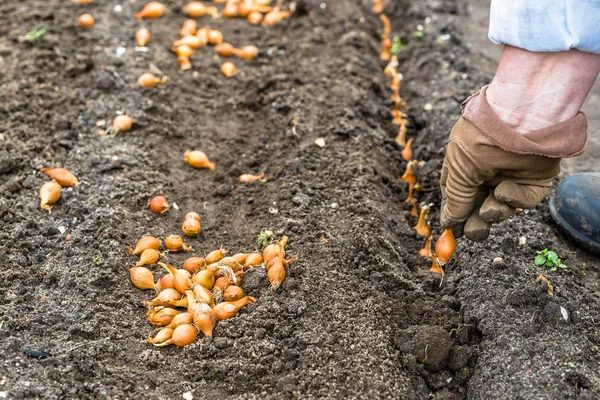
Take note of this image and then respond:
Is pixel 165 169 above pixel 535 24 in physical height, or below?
below

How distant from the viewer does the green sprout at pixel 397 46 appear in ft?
14.9

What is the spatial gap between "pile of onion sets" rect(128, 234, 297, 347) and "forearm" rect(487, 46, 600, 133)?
105 centimetres

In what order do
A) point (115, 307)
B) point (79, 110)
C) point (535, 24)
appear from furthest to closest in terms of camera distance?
point (79, 110), point (115, 307), point (535, 24)

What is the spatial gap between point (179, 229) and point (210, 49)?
1828 mm

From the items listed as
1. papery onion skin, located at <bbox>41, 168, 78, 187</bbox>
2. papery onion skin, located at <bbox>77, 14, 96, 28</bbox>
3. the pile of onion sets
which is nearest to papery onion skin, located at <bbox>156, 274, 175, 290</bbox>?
the pile of onion sets

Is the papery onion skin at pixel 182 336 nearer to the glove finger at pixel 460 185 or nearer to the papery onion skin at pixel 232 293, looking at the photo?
the papery onion skin at pixel 232 293

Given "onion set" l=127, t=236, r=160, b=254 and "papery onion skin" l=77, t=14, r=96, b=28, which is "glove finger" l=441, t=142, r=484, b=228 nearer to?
"onion set" l=127, t=236, r=160, b=254

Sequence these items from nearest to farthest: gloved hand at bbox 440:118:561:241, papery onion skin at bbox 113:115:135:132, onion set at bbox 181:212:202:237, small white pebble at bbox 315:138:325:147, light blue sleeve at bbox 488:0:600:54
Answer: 1. light blue sleeve at bbox 488:0:600:54
2. gloved hand at bbox 440:118:561:241
3. onion set at bbox 181:212:202:237
4. small white pebble at bbox 315:138:325:147
5. papery onion skin at bbox 113:115:135:132

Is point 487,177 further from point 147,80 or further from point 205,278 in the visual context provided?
point 147,80

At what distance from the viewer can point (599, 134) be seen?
3.75 meters

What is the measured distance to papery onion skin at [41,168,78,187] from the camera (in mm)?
3027

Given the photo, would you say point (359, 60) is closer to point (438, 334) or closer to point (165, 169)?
point (165, 169)

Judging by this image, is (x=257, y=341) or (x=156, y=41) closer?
(x=257, y=341)

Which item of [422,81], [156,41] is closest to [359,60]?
[422,81]
